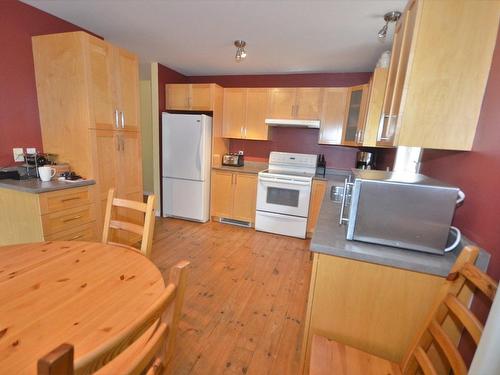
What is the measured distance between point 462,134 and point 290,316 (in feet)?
5.34

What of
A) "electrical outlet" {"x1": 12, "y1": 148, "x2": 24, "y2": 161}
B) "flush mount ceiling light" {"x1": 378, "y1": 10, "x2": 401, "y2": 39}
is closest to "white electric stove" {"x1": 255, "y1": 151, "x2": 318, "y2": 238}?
"flush mount ceiling light" {"x1": 378, "y1": 10, "x2": 401, "y2": 39}

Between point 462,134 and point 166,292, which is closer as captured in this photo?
point 166,292

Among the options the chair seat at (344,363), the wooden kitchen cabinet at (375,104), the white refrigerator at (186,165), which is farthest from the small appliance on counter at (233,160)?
the chair seat at (344,363)

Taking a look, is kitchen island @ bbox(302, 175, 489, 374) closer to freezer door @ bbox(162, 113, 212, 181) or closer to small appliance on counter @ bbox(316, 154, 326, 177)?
small appliance on counter @ bbox(316, 154, 326, 177)

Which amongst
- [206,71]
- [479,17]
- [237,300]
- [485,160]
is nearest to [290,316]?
[237,300]

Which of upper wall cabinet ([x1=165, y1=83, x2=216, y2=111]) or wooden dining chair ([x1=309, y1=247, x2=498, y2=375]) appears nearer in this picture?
wooden dining chair ([x1=309, y1=247, x2=498, y2=375])

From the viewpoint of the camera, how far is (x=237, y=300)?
6.72 ft

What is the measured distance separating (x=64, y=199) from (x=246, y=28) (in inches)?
86.5

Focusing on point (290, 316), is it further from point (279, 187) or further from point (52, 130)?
Answer: point (52, 130)

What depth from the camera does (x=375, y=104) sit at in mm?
2252

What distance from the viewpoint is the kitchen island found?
3.46ft

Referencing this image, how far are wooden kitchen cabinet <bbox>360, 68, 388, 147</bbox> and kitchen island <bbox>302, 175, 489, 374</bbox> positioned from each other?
141cm

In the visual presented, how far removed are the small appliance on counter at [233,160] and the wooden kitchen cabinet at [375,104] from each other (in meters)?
1.99

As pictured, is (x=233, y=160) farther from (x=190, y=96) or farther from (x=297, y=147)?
(x=190, y=96)
